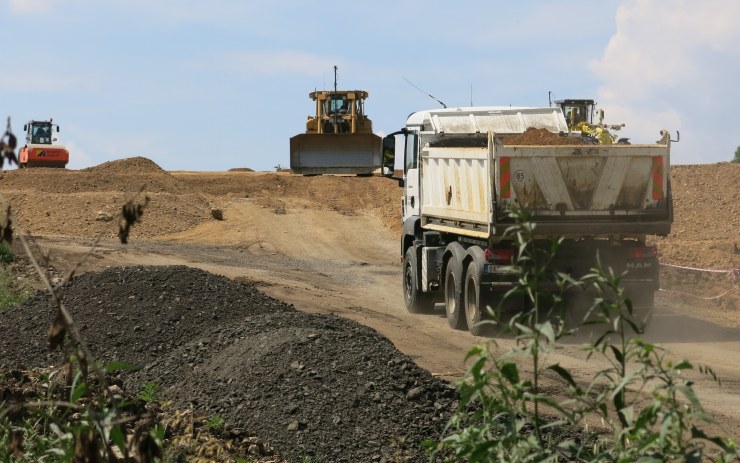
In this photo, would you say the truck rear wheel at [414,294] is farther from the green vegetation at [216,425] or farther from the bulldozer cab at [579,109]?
the bulldozer cab at [579,109]

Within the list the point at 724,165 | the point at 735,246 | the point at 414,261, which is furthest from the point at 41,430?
the point at 724,165

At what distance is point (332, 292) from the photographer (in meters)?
20.1

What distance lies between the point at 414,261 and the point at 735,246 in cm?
857

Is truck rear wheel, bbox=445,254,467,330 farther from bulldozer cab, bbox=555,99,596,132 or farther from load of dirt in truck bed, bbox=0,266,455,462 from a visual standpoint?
bulldozer cab, bbox=555,99,596,132

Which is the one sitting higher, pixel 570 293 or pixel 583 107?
pixel 583 107

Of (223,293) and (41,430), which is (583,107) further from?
(41,430)

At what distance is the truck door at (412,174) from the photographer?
16641mm

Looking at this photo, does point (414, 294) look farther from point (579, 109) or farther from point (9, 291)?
point (579, 109)

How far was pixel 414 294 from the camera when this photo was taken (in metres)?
16.9

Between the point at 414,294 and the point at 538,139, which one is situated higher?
the point at 538,139

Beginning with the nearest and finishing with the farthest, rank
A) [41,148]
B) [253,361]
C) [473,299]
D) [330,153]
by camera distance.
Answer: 1. [253,361]
2. [473,299]
3. [330,153]
4. [41,148]

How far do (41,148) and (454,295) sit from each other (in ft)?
135

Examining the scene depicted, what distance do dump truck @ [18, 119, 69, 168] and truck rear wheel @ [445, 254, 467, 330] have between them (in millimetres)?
40130

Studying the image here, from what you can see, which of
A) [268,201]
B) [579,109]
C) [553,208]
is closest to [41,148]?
[268,201]
